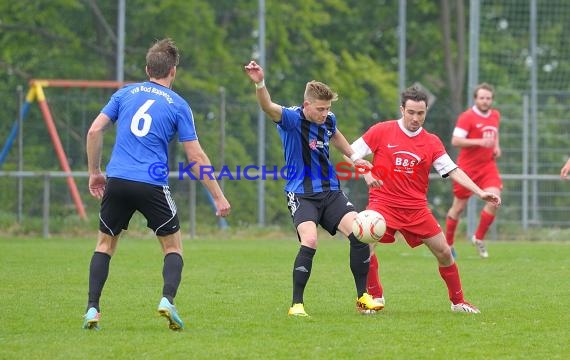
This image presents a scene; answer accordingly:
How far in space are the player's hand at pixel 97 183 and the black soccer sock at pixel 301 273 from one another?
156 cm

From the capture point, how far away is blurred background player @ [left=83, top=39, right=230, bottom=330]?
7.63 m

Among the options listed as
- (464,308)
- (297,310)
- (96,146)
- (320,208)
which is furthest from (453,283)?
(96,146)

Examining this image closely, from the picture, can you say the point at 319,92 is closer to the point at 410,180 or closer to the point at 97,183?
the point at 410,180

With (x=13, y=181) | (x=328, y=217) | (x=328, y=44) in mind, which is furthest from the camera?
(x=328, y=44)

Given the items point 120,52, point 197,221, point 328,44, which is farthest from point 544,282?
point 328,44

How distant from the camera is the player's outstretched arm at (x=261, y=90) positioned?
8.23 meters

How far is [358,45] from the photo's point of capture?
2841cm

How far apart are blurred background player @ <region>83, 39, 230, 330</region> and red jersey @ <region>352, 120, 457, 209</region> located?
178 cm

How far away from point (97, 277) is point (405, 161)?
2.67 metres

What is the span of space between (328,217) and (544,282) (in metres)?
3.38

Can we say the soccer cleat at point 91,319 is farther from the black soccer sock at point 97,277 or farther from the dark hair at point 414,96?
the dark hair at point 414,96

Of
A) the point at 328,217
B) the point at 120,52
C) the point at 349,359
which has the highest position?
the point at 120,52

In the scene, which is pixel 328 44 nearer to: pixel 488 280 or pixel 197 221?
pixel 197 221

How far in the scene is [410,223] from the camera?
8906 millimetres
